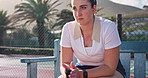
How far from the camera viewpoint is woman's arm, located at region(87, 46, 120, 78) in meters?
1.89

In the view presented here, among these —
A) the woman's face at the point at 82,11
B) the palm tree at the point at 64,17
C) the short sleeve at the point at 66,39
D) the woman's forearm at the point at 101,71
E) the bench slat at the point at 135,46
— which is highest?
the palm tree at the point at 64,17

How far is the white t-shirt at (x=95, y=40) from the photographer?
197 centimetres

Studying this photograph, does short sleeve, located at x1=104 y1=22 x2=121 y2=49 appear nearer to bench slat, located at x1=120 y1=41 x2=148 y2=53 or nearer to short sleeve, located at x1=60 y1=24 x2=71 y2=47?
short sleeve, located at x1=60 y1=24 x2=71 y2=47

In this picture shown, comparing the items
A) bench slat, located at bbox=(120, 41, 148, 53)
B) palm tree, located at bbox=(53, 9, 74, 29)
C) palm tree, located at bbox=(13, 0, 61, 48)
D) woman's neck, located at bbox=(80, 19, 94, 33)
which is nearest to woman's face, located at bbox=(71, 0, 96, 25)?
woman's neck, located at bbox=(80, 19, 94, 33)

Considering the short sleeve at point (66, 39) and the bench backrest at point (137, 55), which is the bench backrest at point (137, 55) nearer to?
the bench backrest at point (137, 55)

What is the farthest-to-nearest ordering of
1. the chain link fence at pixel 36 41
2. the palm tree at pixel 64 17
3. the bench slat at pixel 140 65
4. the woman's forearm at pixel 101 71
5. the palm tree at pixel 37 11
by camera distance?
the palm tree at pixel 37 11, the palm tree at pixel 64 17, the chain link fence at pixel 36 41, the bench slat at pixel 140 65, the woman's forearm at pixel 101 71

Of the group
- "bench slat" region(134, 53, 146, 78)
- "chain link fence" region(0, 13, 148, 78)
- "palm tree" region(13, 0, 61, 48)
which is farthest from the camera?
"palm tree" region(13, 0, 61, 48)

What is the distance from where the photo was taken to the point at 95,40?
6.61 ft

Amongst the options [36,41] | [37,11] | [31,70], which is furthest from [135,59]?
[37,11]

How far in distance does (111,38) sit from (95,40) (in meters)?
0.13

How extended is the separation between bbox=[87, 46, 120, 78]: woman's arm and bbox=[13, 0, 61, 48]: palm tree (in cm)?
1772

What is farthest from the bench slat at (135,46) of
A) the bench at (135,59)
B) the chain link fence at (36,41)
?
the chain link fence at (36,41)

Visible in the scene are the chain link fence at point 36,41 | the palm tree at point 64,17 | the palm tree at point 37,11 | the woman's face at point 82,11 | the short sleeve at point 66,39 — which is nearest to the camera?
the woman's face at point 82,11

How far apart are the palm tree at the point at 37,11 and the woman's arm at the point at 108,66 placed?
17.7 m
